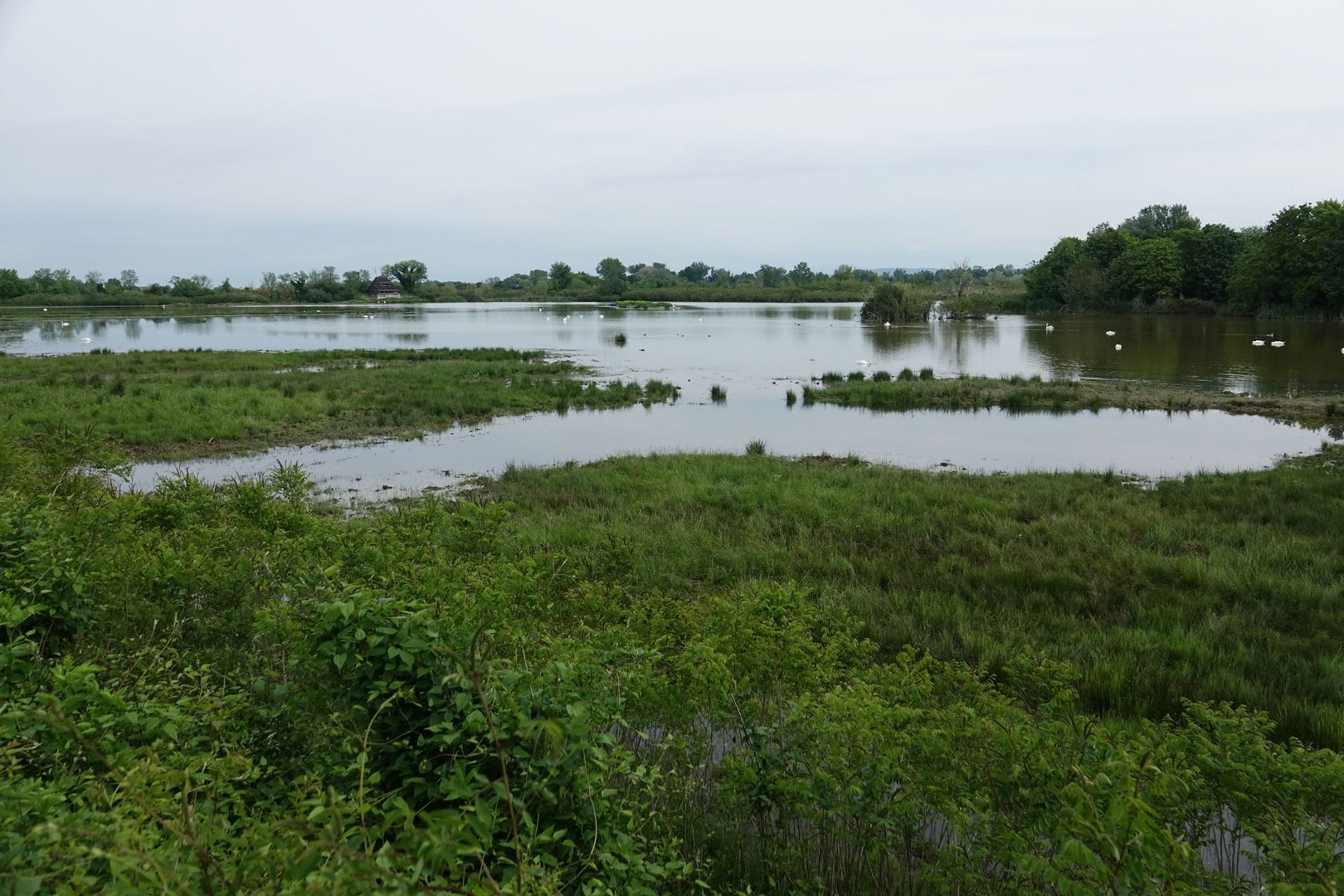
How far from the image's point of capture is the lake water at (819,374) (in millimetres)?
19000

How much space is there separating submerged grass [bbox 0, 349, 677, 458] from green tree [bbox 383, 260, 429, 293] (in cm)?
15102

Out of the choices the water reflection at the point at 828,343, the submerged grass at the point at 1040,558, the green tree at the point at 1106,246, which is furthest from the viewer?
the green tree at the point at 1106,246

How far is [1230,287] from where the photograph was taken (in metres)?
75.5

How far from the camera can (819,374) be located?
119 ft

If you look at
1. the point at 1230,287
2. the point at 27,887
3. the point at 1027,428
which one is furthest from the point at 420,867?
the point at 1230,287

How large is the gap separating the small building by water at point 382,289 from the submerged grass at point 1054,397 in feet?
523

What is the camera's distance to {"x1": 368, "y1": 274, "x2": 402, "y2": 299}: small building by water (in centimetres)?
17025

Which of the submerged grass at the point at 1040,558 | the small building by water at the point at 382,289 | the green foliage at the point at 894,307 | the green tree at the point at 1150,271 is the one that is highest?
the small building by water at the point at 382,289

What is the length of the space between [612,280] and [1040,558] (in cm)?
17883

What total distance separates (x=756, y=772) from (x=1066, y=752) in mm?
1737

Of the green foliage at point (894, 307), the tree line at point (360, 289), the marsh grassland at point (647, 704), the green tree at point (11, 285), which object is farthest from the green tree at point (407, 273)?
the marsh grassland at point (647, 704)

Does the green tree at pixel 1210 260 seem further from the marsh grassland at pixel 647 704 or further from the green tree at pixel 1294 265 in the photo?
the marsh grassland at pixel 647 704

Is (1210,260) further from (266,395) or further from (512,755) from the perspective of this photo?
(512,755)

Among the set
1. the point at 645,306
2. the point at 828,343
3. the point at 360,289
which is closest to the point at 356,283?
the point at 360,289
